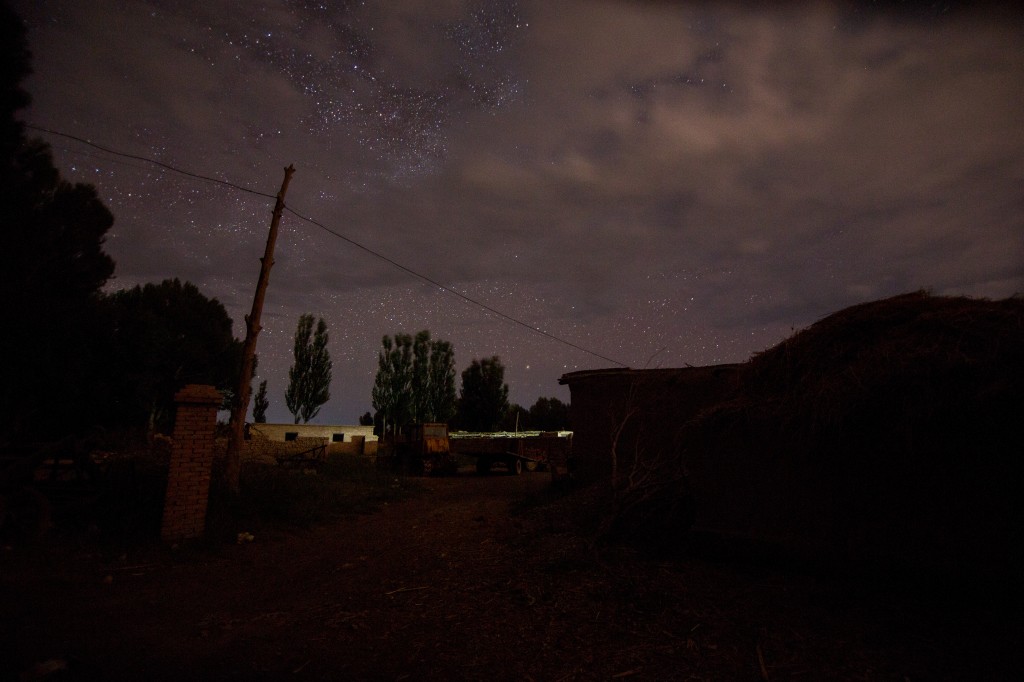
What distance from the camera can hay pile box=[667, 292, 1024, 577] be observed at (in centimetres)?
499

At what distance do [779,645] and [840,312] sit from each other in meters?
4.96

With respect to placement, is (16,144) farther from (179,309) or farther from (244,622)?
(244,622)

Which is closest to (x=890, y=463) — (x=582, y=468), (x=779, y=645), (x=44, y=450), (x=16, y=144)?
(x=779, y=645)

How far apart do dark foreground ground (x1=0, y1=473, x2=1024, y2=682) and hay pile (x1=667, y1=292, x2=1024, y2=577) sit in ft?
1.65

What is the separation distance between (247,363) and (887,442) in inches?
455

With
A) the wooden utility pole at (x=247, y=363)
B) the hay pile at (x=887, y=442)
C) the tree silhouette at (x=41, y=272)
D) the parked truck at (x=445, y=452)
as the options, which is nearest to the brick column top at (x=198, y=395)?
the wooden utility pole at (x=247, y=363)

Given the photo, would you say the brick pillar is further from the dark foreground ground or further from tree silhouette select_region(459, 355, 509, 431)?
tree silhouette select_region(459, 355, 509, 431)

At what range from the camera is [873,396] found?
5504 mm

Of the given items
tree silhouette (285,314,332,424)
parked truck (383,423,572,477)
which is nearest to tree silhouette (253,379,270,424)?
tree silhouette (285,314,332,424)

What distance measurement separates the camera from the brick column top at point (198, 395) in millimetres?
7961

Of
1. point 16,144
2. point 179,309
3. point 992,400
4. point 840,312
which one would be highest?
point 16,144

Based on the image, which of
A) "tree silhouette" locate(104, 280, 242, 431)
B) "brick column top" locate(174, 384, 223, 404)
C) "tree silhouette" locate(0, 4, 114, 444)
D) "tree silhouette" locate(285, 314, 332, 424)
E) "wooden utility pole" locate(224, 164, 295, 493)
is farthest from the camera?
"tree silhouette" locate(285, 314, 332, 424)

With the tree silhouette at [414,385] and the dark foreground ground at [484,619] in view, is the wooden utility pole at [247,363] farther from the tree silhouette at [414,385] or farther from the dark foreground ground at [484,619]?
the tree silhouette at [414,385]

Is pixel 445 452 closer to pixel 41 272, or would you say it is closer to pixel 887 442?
pixel 41 272
